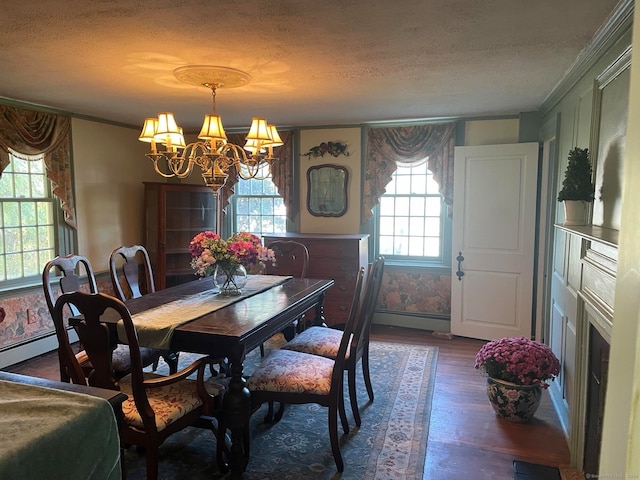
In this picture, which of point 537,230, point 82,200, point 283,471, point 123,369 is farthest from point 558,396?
point 82,200

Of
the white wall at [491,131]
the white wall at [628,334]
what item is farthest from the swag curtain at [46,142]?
the white wall at [628,334]

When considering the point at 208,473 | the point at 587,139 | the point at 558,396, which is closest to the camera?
the point at 208,473

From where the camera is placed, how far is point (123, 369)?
265 cm

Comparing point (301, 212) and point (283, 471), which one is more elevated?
point (301, 212)

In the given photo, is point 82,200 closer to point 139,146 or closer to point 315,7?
point 139,146

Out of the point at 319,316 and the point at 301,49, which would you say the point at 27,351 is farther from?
the point at 301,49

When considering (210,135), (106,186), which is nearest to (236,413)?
(210,135)

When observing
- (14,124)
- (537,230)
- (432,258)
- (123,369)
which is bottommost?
(123,369)

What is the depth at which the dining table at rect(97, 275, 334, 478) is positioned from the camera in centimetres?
215

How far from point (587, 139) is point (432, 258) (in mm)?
2460

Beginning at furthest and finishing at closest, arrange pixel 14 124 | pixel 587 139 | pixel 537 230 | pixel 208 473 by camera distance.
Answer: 1. pixel 537 230
2. pixel 14 124
3. pixel 587 139
4. pixel 208 473

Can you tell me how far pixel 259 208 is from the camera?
214 inches

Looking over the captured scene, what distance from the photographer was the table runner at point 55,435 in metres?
0.97

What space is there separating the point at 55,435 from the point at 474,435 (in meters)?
2.39
